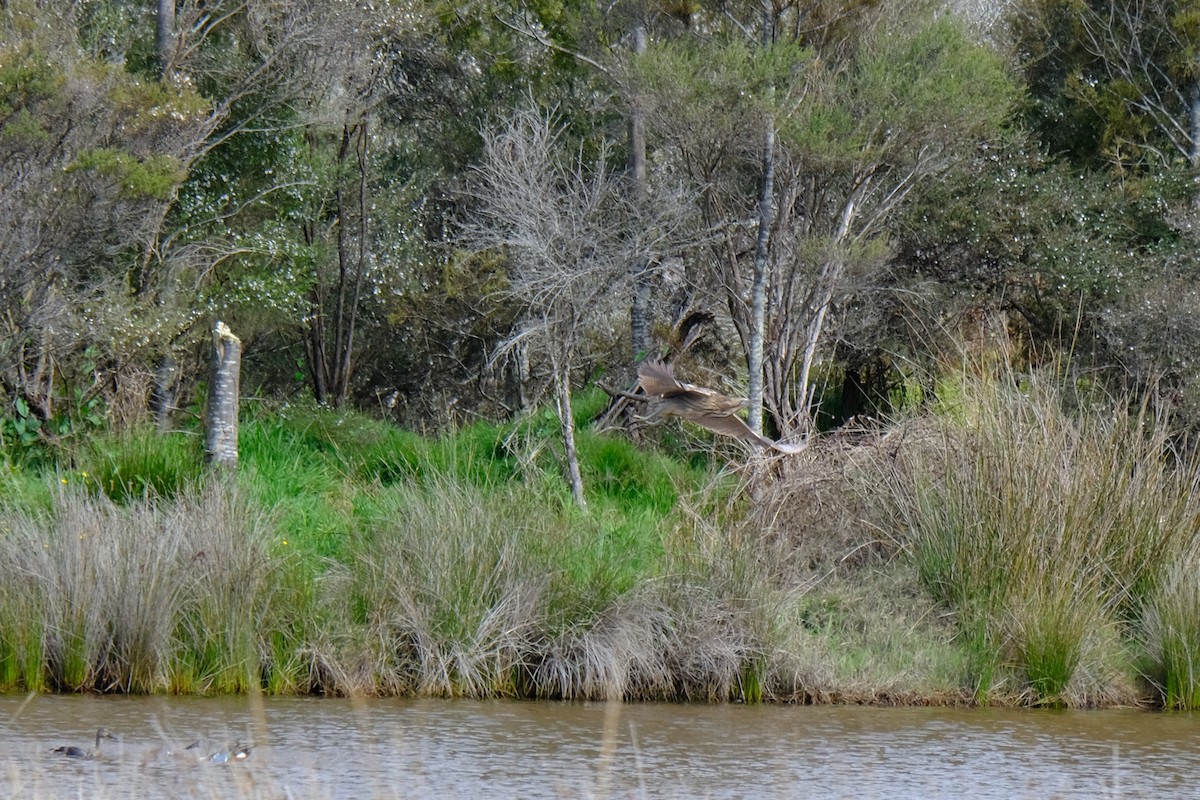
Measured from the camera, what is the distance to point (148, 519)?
7.86m

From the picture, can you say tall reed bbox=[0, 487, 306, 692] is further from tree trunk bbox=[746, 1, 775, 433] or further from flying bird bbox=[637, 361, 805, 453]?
tree trunk bbox=[746, 1, 775, 433]

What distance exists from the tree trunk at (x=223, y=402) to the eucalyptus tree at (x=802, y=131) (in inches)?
149

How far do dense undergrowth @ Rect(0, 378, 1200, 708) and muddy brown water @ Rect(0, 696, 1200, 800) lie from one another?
0.26m

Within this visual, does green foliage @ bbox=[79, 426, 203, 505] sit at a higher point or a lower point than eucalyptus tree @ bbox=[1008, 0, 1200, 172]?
lower

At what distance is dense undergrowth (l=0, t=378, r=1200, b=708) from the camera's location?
7582mm

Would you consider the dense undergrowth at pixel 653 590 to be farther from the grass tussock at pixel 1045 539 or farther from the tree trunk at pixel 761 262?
the tree trunk at pixel 761 262

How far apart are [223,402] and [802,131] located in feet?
15.5

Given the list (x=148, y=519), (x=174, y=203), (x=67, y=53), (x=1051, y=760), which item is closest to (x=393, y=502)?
(x=148, y=519)

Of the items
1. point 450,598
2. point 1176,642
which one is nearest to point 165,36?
point 450,598

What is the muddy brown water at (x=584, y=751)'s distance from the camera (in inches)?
215

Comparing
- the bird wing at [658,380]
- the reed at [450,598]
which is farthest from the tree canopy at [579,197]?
the reed at [450,598]

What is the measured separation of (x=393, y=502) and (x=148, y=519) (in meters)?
1.39

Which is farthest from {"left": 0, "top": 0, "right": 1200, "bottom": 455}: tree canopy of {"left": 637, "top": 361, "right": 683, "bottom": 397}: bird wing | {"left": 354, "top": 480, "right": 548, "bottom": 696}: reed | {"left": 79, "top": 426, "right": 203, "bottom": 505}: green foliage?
{"left": 354, "top": 480, "right": 548, "bottom": 696}: reed

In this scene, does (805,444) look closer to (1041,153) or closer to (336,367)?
(1041,153)
